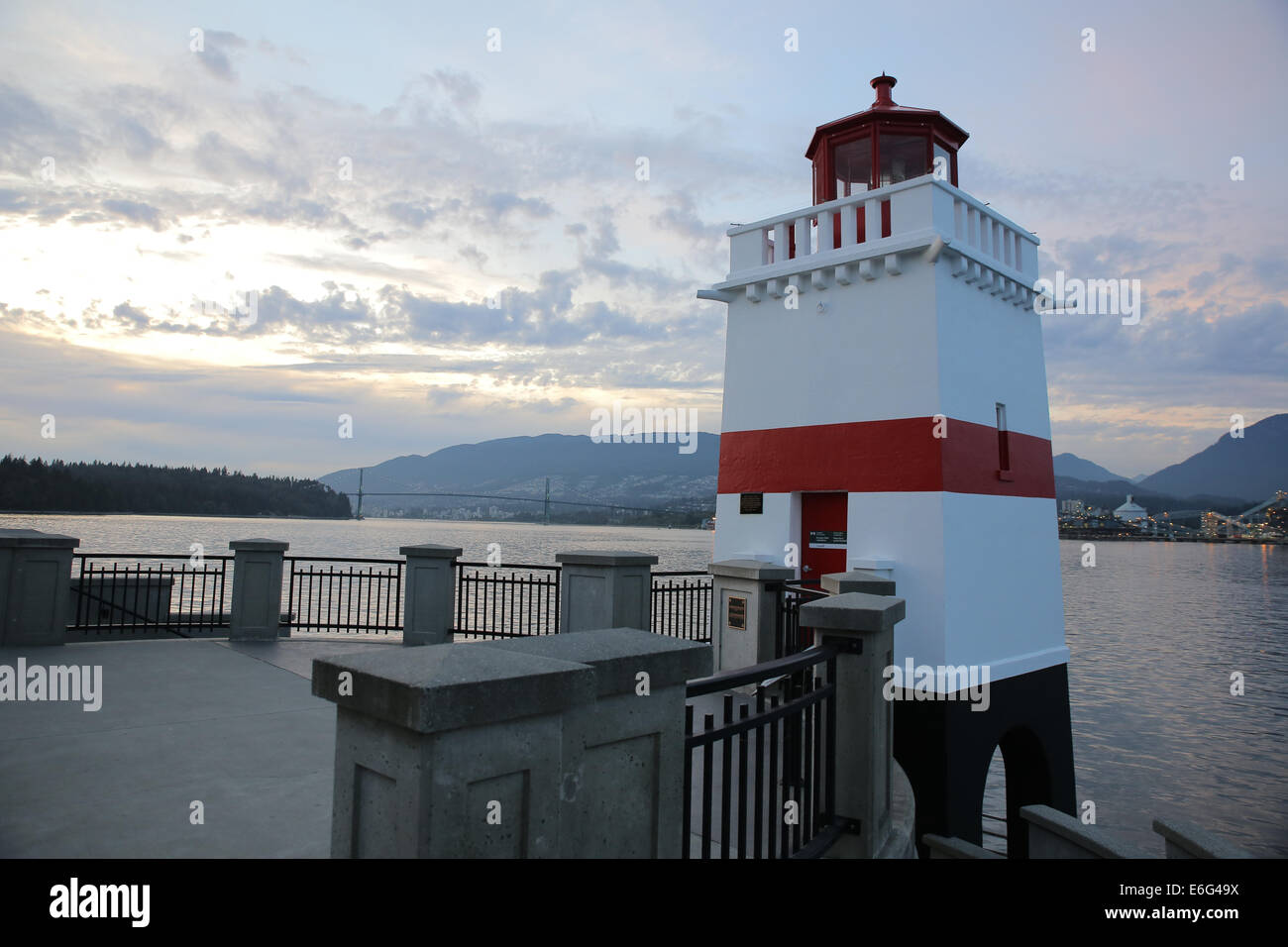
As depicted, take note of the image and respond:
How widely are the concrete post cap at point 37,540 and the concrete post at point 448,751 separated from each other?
951 centimetres

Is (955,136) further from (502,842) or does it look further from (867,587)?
(502,842)

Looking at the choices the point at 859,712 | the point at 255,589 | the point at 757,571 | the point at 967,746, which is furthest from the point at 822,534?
the point at 255,589

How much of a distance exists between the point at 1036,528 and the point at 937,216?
18.6 feet

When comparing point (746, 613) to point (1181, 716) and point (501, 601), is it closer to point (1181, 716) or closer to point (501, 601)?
point (501, 601)

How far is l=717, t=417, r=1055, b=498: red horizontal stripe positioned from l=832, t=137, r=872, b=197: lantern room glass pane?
4.84 meters

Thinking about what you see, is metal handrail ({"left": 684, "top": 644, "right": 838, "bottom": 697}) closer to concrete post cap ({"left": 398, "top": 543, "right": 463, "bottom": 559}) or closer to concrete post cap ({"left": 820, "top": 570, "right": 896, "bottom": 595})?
concrete post cap ({"left": 820, "top": 570, "right": 896, "bottom": 595})

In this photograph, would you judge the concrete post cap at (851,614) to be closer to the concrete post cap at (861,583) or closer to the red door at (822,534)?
the concrete post cap at (861,583)

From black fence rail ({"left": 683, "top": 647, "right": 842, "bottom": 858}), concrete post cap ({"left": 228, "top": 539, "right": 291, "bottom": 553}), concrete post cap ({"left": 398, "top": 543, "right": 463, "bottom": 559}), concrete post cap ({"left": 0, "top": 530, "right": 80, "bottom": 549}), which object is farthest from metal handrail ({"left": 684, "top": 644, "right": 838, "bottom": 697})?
concrete post cap ({"left": 0, "top": 530, "right": 80, "bottom": 549})

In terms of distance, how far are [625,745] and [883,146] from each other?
12839mm

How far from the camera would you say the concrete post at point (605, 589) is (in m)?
9.77

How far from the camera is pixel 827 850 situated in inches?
182

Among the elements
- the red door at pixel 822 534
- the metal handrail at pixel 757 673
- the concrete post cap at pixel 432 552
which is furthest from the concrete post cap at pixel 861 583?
the concrete post cap at pixel 432 552

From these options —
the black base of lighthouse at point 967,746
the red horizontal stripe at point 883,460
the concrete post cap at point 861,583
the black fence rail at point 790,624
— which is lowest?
the black base of lighthouse at point 967,746
